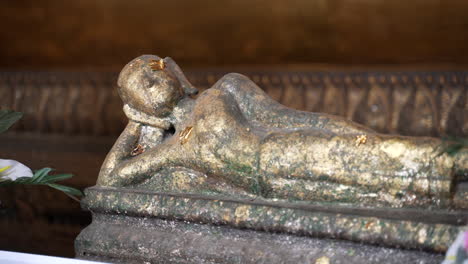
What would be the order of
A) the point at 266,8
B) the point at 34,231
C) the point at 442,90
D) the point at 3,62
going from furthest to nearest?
the point at 3,62 → the point at 266,8 → the point at 442,90 → the point at 34,231

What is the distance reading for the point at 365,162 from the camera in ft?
6.08

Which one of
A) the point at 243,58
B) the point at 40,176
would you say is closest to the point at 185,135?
the point at 40,176

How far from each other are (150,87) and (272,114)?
369 mm

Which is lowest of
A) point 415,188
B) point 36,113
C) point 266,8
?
point 36,113

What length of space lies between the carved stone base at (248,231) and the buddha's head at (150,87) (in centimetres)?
26

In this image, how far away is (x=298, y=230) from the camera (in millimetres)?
1857

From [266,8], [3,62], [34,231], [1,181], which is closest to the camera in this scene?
[1,181]

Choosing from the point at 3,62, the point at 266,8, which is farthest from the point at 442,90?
the point at 3,62

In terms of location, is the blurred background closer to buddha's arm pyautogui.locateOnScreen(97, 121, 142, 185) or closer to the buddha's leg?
buddha's arm pyautogui.locateOnScreen(97, 121, 142, 185)

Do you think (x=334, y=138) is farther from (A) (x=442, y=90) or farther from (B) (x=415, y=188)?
(A) (x=442, y=90)

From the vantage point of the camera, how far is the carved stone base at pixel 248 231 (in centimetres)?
174

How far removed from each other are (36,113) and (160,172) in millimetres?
3234

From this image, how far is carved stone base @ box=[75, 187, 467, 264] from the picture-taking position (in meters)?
1.74

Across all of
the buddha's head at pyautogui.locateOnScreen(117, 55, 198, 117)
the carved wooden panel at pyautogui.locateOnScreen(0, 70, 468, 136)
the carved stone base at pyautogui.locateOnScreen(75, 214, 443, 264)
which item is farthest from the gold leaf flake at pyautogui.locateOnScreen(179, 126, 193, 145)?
the carved wooden panel at pyautogui.locateOnScreen(0, 70, 468, 136)
